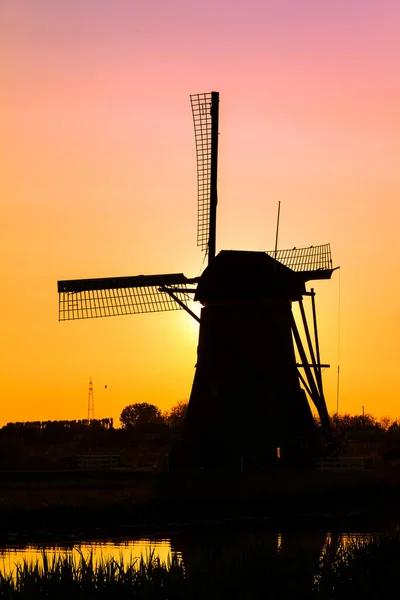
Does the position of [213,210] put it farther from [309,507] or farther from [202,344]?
[309,507]

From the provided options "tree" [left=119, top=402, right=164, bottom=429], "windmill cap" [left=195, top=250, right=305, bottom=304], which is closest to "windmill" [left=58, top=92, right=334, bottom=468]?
"windmill cap" [left=195, top=250, right=305, bottom=304]

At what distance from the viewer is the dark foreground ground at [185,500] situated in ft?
107

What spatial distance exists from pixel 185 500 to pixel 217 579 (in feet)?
55.7

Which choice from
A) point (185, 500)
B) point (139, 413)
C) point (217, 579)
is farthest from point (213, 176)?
point (139, 413)

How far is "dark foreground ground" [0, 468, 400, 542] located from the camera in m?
32.6

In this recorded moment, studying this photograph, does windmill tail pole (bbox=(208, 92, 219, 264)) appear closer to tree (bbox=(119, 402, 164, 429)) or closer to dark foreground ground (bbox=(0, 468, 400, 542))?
dark foreground ground (bbox=(0, 468, 400, 542))

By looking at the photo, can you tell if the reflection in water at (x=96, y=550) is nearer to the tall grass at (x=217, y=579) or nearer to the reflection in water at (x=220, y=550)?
the reflection in water at (x=220, y=550)

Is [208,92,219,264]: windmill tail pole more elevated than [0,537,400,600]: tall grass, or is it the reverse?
[208,92,219,264]: windmill tail pole

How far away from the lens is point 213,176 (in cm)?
4700

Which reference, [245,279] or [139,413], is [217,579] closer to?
[245,279]

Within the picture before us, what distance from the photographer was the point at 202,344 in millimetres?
44812

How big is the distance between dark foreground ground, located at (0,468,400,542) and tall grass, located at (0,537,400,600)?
9.66m

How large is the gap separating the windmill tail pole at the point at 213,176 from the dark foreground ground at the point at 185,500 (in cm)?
830

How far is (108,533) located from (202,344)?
1457 cm
